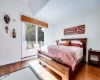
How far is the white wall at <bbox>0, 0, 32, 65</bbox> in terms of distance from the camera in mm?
2592

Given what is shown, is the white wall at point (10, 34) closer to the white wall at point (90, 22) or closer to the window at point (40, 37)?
the window at point (40, 37)

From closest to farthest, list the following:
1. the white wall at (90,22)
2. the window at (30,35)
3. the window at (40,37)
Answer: the white wall at (90,22) → the window at (30,35) → the window at (40,37)

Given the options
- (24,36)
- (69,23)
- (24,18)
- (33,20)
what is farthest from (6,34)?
(69,23)

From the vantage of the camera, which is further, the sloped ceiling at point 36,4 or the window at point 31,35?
the window at point 31,35

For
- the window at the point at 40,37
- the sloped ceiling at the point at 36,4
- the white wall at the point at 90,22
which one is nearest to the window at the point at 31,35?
the window at the point at 40,37

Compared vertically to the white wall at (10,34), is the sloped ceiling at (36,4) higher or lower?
higher

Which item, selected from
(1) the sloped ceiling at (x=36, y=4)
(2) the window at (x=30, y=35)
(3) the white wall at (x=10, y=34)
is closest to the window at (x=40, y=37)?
(2) the window at (x=30, y=35)

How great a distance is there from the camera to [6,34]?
8.88 ft

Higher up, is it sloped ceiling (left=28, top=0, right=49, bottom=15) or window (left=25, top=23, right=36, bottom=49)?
sloped ceiling (left=28, top=0, right=49, bottom=15)

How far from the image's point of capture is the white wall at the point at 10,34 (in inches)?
102

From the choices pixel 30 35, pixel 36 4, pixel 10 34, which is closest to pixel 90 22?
pixel 36 4

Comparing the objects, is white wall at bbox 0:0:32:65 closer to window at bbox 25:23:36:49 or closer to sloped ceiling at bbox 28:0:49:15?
sloped ceiling at bbox 28:0:49:15

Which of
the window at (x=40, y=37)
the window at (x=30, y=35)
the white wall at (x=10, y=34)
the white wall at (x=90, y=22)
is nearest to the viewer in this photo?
the white wall at (x=10, y=34)

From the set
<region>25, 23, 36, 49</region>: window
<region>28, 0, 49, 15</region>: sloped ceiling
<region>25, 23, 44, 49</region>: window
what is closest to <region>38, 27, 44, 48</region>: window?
<region>25, 23, 44, 49</region>: window
